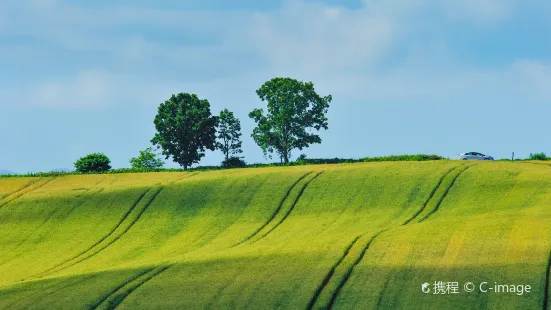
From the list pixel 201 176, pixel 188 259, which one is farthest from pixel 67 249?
pixel 201 176

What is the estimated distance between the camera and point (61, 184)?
321 feet


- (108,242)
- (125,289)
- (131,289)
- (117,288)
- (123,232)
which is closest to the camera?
(125,289)

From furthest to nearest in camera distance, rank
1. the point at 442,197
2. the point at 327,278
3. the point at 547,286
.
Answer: the point at 442,197 → the point at 327,278 → the point at 547,286

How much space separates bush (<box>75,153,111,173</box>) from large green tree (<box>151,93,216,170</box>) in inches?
411

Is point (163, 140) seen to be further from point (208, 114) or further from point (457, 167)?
point (457, 167)

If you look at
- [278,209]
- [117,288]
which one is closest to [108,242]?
[278,209]

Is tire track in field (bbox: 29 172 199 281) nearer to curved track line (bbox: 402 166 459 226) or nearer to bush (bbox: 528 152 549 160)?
curved track line (bbox: 402 166 459 226)

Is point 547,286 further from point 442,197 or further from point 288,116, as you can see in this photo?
point 288,116

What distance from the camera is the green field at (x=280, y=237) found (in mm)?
50625

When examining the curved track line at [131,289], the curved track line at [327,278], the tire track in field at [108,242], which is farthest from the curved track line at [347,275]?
the tire track in field at [108,242]

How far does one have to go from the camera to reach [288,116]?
125375 millimetres

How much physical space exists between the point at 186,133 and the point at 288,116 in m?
12.8

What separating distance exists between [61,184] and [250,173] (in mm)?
18778

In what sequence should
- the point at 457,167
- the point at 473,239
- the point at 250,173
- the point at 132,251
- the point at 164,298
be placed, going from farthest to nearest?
the point at 250,173 < the point at 457,167 < the point at 132,251 < the point at 473,239 < the point at 164,298
